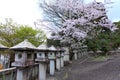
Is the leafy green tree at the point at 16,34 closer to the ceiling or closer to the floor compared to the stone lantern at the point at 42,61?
closer to the ceiling

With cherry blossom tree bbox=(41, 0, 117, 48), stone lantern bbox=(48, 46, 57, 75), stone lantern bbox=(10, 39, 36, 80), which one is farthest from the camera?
cherry blossom tree bbox=(41, 0, 117, 48)

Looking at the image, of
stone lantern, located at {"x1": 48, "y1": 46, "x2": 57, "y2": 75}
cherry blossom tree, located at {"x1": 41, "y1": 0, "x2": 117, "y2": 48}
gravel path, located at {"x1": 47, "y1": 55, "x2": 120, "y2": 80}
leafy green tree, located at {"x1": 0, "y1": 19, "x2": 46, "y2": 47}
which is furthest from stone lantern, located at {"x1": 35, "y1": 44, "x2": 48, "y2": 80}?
cherry blossom tree, located at {"x1": 41, "y1": 0, "x2": 117, "y2": 48}

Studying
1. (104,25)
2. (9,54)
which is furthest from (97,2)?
(9,54)

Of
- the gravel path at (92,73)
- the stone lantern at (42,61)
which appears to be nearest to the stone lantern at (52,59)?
the gravel path at (92,73)

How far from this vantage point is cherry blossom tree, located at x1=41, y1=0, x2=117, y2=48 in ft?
59.7

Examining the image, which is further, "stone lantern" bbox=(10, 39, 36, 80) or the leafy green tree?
the leafy green tree

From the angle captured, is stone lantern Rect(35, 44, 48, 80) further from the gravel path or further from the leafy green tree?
the leafy green tree

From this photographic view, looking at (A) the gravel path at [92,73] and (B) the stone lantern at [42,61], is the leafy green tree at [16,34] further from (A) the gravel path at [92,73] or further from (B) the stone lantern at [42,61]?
(B) the stone lantern at [42,61]

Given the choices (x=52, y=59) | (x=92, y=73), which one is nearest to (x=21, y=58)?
(x=52, y=59)

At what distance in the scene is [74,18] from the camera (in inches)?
758

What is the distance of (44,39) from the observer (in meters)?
18.5

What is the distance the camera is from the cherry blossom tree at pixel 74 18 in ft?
59.7

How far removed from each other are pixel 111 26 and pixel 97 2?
2.69 meters

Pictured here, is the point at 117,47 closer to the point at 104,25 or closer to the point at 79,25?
the point at 104,25
